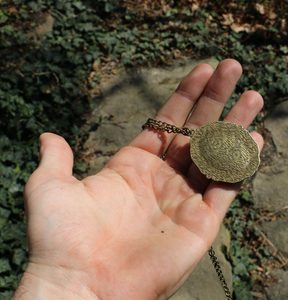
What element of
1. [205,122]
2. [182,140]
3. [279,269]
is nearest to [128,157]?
[182,140]

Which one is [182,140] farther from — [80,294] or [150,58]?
[150,58]

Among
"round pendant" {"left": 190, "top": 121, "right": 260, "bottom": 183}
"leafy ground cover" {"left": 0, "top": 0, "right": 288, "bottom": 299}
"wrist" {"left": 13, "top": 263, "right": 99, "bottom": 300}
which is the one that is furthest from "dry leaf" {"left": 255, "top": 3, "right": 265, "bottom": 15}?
"wrist" {"left": 13, "top": 263, "right": 99, "bottom": 300}

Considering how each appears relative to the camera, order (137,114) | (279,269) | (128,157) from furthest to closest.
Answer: (137,114) → (279,269) → (128,157)

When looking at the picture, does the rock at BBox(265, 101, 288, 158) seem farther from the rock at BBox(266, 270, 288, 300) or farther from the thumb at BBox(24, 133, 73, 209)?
the thumb at BBox(24, 133, 73, 209)

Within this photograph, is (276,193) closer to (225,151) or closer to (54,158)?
(225,151)

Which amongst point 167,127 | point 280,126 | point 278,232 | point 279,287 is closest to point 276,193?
point 278,232

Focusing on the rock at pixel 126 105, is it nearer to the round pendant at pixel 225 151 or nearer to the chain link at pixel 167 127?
the chain link at pixel 167 127
